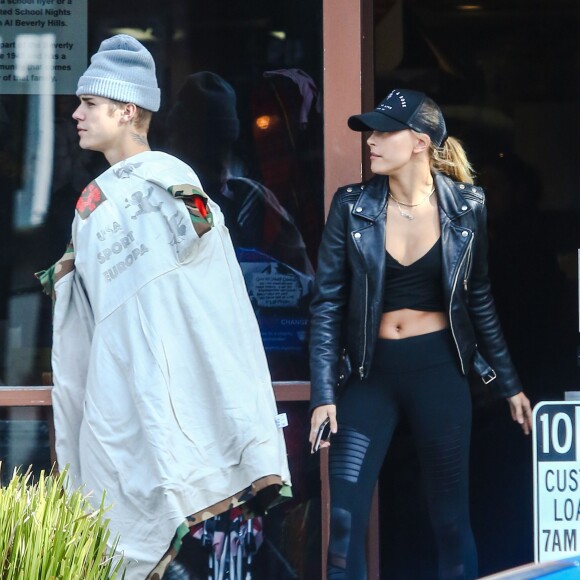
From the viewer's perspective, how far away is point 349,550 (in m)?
4.44

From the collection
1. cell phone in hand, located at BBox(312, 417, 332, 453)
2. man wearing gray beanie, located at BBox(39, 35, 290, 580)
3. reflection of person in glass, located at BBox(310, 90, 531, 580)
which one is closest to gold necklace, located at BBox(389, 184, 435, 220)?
reflection of person in glass, located at BBox(310, 90, 531, 580)

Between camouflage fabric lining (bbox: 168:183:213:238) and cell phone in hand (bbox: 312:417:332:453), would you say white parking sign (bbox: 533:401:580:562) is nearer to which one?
cell phone in hand (bbox: 312:417:332:453)

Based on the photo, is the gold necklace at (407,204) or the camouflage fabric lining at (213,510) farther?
the gold necklace at (407,204)

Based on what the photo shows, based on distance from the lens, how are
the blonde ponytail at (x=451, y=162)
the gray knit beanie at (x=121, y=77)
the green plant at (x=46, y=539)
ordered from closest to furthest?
1. the green plant at (x=46, y=539)
2. the gray knit beanie at (x=121, y=77)
3. the blonde ponytail at (x=451, y=162)

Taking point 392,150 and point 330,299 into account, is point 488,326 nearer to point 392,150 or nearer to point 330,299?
point 330,299

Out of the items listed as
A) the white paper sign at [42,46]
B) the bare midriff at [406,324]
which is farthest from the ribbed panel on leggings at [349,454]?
the white paper sign at [42,46]

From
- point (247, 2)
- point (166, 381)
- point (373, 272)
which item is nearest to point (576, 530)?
point (373, 272)

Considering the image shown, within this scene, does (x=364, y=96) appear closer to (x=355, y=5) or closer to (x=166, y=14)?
(x=355, y=5)

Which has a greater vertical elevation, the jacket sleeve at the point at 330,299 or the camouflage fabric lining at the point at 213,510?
the jacket sleeve at the point at 330,299

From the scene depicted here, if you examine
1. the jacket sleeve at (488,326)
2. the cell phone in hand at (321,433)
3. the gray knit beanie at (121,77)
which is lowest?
the cell phone in hand at (321,433)

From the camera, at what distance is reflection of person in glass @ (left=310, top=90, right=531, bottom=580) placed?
14.6 feet

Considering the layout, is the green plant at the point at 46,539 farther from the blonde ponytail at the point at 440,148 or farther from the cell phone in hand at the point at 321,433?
the blonde ponytail at the point at 440,148

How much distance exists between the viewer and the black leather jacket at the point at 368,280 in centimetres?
446

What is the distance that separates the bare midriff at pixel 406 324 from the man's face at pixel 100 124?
1111 mm
